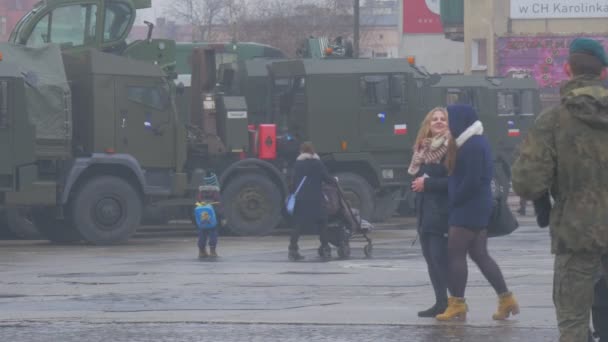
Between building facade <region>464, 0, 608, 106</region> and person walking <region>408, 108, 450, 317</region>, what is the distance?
4253cm

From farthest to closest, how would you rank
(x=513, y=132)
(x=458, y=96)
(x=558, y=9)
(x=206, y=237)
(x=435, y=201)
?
(x=558, y=9) < (x=513, y=132) < (x=458, y=96) < (x=206, y=237) < (x=435, y=201)

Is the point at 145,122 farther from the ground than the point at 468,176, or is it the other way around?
the point at 145,122

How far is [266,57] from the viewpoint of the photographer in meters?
26.2

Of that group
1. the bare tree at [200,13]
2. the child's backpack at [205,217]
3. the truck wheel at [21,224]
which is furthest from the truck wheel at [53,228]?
the bare tree at [200,13]

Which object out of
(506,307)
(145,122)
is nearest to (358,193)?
(145,122)

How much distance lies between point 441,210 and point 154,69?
1189cm

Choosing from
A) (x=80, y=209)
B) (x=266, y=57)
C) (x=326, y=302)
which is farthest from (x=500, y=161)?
(x=326, y=302)

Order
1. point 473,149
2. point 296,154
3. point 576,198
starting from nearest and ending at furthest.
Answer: point 576,198
point 473,149
point 296,154

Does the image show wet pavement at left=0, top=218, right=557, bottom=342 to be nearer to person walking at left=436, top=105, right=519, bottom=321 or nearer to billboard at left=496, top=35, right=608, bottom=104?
person walking at left=436, top=105, right=519, bottom=321

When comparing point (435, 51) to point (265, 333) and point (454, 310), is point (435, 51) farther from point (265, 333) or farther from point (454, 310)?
point (265, 333)

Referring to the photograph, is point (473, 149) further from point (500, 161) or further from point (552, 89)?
point (552, 89)

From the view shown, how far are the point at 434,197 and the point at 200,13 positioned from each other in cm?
8062

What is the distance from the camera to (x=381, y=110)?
23359mm

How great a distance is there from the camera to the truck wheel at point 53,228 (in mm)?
20984
